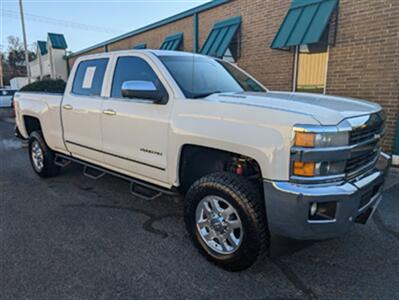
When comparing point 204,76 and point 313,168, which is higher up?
point 204,76

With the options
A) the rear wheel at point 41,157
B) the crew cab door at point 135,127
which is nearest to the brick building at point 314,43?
the crew cab door at point 135,127

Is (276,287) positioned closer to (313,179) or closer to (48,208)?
(313,179)

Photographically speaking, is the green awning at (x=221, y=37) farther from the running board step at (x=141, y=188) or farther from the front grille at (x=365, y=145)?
the front grille at (x=365, y=145)

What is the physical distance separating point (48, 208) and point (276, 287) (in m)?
3.25

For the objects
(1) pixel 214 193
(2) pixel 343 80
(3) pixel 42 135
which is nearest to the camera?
(1) pixel 214 193

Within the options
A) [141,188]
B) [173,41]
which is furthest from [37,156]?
[173,41]

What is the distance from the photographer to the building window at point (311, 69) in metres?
7.35

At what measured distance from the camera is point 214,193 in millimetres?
2865

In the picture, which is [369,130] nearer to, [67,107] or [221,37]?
[67,107]

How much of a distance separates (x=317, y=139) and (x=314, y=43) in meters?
5.46

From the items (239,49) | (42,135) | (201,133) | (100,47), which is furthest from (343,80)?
(100,47)

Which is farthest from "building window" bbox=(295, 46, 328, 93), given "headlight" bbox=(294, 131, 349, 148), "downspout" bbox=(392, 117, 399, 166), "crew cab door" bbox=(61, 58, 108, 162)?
"headlight" bbox=(294, 131, 349, 148)

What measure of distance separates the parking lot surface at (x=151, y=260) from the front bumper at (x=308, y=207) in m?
0.22

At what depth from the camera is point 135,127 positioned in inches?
143
